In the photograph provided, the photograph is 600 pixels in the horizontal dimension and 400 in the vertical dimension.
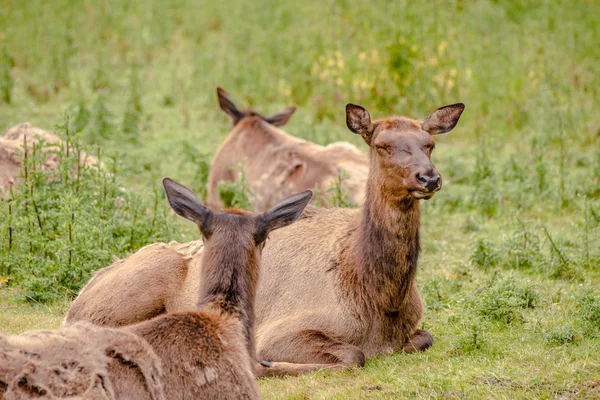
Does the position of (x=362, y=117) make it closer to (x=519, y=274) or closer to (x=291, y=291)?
(x=291, y=291)

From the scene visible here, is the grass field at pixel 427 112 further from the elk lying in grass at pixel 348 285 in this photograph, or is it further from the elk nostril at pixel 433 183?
the elk nostril at pixel 433 183

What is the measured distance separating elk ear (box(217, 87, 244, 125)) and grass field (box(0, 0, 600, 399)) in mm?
859

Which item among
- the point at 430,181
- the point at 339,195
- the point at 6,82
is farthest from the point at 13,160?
the point at 6,82

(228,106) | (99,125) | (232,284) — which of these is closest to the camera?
(232,284)

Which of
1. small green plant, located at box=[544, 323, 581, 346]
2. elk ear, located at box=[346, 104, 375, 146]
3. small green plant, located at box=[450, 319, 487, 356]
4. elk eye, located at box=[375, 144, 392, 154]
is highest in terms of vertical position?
elk ear, located at box=[346, 104, 375, 146]

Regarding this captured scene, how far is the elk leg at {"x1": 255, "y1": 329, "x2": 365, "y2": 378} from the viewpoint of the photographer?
7.50 meters

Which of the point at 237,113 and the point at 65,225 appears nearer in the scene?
the point at 65,225

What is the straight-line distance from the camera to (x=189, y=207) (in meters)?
6.19

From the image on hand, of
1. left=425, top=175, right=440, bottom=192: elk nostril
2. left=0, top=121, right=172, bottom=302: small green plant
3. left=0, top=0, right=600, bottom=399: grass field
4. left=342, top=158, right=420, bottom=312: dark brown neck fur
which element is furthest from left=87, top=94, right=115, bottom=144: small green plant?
left=425, top=175, right=440, bottom=192: elk nostril

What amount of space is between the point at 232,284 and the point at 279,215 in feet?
1.87

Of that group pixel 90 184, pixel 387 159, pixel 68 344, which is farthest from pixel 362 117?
pixel 68 344

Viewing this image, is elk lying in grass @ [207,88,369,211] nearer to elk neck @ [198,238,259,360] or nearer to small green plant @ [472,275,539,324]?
small green plant @ [472,275,539,324]

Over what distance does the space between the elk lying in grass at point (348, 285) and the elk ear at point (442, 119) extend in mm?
18

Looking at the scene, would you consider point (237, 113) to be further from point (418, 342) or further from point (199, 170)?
point (418, 342)
